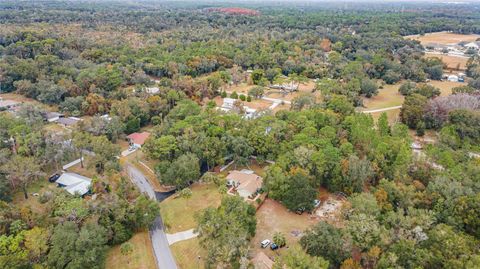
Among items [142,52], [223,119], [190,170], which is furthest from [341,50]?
[190,170]

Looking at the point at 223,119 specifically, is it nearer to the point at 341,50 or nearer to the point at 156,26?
the point at 341,50

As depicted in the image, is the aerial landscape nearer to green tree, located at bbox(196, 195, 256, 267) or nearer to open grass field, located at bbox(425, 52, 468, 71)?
green tree, located at bbox(196, 195, 256, 267)

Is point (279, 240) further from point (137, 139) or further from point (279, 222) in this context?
point (137, 139)

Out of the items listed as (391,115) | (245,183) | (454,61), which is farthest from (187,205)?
(454,61)

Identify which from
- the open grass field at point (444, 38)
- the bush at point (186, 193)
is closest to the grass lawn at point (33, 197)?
the bush at point (186, 193)

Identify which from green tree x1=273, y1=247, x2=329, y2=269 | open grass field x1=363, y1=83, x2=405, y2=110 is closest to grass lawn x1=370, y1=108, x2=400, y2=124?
open grass field x1=363, y1=83, x2=405, y2=110

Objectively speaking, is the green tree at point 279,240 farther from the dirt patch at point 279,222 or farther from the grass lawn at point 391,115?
the grass lawn at point 391,115
